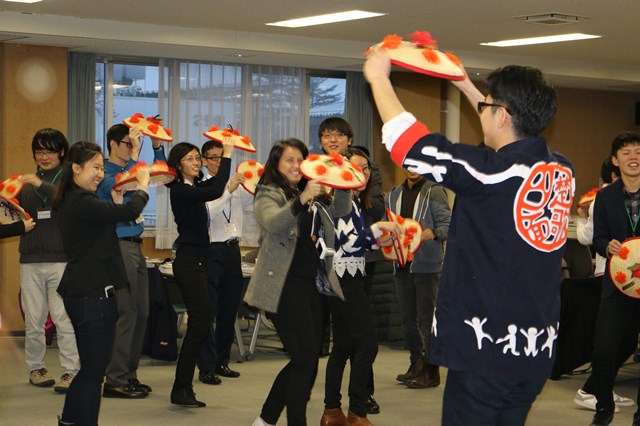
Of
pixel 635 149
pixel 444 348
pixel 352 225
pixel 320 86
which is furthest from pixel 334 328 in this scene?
pixel 320 86

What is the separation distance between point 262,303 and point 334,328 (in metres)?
0.84

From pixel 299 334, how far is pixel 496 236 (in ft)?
6.62

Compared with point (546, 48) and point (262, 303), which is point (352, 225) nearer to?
point (262, 303)

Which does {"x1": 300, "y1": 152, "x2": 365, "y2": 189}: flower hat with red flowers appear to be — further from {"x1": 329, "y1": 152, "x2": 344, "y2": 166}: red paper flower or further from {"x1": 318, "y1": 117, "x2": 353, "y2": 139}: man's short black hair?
{"x1": 318, "y1": 117, "x2": 353, "y2": 139}: man's short black hair

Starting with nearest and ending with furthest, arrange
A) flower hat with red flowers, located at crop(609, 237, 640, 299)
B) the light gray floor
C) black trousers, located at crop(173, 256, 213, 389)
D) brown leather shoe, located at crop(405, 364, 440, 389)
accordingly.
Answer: flower hat with red flowers, located at crop(609, 237, 640, 299), the light gray floor, black trousers, located at crop(173, 256, 213, 389), brown leather shoe, located at crop(405, 364, 440, 389)

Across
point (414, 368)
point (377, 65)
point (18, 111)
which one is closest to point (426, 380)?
point (414, 368)

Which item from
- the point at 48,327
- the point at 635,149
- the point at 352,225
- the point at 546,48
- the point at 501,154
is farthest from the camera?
the point at 546,48

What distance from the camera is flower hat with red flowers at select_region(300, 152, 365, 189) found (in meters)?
4.15

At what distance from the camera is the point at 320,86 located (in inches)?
440

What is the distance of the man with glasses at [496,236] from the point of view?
234cm

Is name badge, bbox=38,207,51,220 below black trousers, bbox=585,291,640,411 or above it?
above

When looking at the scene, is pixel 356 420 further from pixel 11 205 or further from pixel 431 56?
pixel 431 56

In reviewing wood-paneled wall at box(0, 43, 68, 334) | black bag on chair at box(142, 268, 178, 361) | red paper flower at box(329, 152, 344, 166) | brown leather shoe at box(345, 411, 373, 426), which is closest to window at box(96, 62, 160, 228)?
wood-paneled wall at box(0, 43, 68, 334)

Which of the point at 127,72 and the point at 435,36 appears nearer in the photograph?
the point at 435,36
